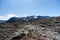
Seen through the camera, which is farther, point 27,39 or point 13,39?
point 13,39

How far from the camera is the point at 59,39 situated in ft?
56.0

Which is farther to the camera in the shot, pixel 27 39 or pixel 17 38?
pixel 17 38

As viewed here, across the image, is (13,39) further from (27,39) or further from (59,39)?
(59,39)

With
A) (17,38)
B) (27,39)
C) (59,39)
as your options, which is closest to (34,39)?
(27,39)

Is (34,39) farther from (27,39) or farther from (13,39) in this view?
(13,39)

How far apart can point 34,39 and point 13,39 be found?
3.10m

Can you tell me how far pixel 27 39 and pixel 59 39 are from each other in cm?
476

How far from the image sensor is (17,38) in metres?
16.8

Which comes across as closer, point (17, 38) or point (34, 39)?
point (34, 39)

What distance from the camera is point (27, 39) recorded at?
582 inches

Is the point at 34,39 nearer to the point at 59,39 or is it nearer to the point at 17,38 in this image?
the point at 17,38

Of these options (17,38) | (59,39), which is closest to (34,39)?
(17,38)

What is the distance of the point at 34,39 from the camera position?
14.8 m

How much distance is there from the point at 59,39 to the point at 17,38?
5.49 m
